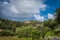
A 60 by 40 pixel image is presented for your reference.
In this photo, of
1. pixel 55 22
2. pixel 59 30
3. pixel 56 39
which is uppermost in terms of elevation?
pixel 55 22

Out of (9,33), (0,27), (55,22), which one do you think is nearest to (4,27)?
(0,27)

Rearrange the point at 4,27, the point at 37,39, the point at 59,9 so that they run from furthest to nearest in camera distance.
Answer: the point at 4,27 < the point at 59,9 < the point at 37,39

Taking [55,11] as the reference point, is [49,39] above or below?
below

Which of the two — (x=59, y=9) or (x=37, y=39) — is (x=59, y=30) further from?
(x=59, y=9)

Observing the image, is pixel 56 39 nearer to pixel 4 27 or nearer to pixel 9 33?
pixel 9 33

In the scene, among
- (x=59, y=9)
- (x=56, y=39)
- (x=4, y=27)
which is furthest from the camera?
(x=4, y=27)

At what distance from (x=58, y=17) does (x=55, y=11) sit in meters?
1.02

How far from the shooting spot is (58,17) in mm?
Result: 18000

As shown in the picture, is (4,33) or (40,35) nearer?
(40,35)

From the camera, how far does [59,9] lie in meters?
18.6

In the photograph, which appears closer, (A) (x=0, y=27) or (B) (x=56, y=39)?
(B) (x=56, y=39)

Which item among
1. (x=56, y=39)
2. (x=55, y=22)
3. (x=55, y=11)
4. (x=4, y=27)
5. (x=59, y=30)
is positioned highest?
(x=4, y=27)

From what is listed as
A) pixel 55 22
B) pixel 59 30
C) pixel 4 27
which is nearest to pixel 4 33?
pixel 4 27

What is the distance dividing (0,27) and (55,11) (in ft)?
142
